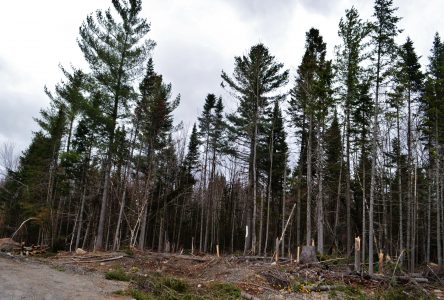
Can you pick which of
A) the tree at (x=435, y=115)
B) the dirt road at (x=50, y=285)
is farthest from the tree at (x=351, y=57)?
the dirt road at (x=50, y=285)

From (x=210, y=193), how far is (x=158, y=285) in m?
27.4

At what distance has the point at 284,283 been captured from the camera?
1123 centimetres

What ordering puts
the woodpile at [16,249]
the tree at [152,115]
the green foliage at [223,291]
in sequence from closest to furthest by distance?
the green foliage at [223,291] → the woodpile at [16,249] → the tree at [152,115]

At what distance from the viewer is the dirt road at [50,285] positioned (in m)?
7.50

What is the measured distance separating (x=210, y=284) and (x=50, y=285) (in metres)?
4.41

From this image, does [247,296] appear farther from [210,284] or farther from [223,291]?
[210,284]

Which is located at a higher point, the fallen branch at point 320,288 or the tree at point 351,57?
the tree at point 351,57

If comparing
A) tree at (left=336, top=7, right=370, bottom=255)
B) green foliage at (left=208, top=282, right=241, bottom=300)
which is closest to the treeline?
tree at (left=336, top=7, right=370, bottom=255)

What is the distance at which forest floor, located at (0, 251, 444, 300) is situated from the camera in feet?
27.6

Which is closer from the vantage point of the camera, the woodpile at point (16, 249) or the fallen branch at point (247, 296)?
the fallen branch at point (247, 296)

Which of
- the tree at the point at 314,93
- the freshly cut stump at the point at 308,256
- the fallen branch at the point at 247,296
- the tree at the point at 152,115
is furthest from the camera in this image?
the tree at the point at 152,115

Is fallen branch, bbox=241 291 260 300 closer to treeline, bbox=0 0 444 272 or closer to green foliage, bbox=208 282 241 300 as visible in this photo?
green foliage, bbox=208 282 241 300

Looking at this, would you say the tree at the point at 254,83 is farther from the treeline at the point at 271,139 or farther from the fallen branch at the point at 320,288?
the fallen branch at the point at 320,288

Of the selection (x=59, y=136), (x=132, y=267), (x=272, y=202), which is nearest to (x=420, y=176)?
(x=272, y=202)
